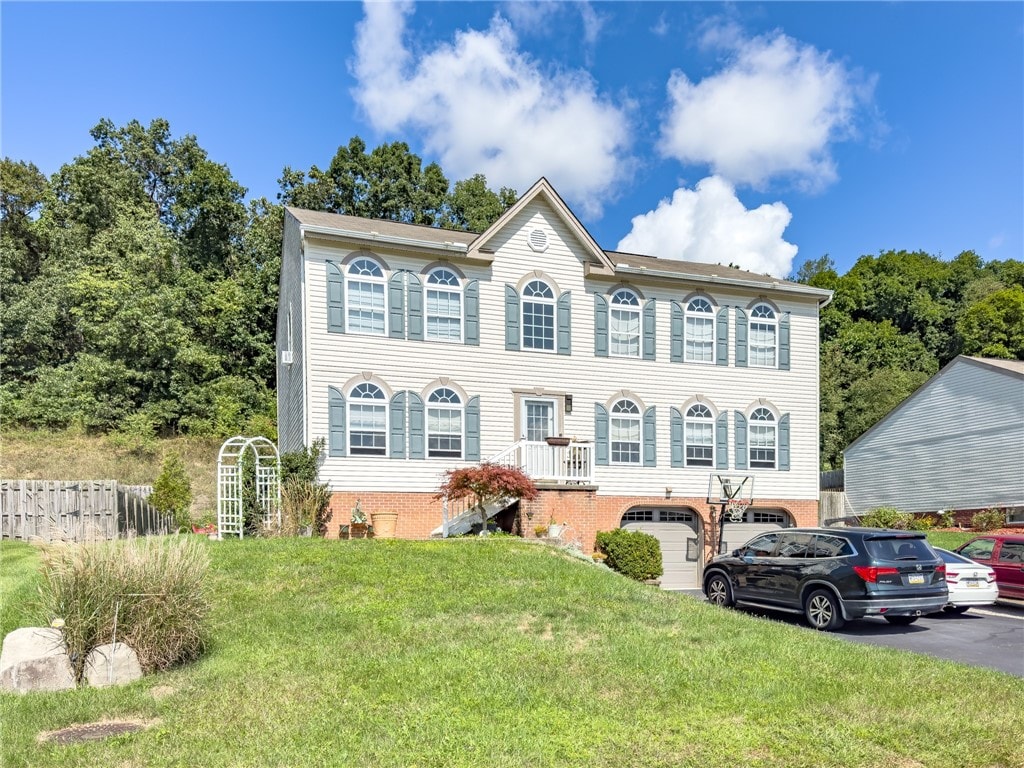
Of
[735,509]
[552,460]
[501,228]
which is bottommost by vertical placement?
[735,509]

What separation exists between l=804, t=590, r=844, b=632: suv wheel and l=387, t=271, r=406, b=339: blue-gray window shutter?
11107 millimetres

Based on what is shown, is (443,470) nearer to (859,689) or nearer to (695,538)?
(695,538)

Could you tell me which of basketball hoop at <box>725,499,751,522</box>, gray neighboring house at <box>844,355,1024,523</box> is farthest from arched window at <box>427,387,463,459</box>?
gray neighboring house at <box>844,355,1024,523</box>

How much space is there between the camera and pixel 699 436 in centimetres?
2236

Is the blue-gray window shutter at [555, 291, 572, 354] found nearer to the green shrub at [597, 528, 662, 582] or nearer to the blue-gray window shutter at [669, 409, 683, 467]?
the blue-gray window shutter at [669, 409, 683, 467]

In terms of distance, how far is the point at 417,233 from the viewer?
70.7 feet

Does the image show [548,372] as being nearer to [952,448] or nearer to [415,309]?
[415,309]

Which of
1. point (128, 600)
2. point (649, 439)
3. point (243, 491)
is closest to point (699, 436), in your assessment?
point (649, 439)

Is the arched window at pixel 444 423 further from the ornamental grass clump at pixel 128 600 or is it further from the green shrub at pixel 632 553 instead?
the ornamental grass clump at pixel 128 600

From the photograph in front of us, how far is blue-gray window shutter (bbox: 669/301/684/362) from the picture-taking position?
22.2 meters

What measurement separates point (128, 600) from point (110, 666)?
0.59 metres

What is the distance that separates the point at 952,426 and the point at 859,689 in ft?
81.4

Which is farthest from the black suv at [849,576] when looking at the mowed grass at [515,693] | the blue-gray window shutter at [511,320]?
the blue-gray window shutter at [511,320]

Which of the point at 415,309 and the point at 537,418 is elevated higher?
the point at 415,309
